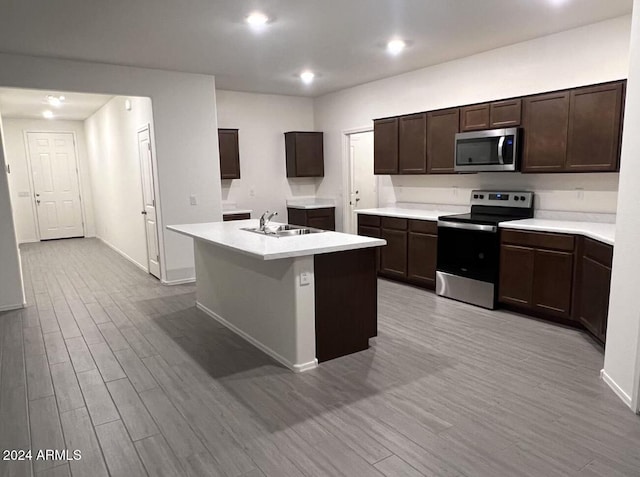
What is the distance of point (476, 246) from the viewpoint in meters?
4.38

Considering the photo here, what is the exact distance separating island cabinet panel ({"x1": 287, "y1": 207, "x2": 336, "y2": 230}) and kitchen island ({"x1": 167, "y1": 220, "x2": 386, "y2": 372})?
323 cm

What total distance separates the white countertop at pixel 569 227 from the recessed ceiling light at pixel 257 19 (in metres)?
2.80

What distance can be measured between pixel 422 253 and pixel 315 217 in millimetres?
2364

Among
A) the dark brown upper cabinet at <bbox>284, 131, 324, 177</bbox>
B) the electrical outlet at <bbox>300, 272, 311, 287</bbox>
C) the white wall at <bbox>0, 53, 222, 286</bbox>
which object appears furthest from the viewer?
the dark brown upper cabinet at <bbox>284, 131, 324, 177</bbox>

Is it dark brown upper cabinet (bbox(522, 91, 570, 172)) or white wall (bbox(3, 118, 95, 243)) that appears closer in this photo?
dark brown upper cabinet (bbox(522, 91, 570, 172))

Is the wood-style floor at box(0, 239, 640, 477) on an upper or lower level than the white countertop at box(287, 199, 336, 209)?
lower

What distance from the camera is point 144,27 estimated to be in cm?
372

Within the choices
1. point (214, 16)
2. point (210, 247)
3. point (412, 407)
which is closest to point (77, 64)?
point (214, 16)

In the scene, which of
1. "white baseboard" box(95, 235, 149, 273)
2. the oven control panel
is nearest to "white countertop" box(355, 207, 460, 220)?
the oven control panel

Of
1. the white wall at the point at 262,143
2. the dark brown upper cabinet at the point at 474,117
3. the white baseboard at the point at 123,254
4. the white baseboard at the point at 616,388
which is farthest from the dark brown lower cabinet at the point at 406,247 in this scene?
the white baseboard at the point at 123,254

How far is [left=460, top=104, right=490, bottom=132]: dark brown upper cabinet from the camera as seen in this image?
4547 mm

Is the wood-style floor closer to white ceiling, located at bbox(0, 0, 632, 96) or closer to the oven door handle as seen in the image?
the oven door handle

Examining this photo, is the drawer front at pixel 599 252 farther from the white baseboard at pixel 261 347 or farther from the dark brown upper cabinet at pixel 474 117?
the white baseboard at pixel 261 347

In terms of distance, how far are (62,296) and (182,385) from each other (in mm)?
3084
